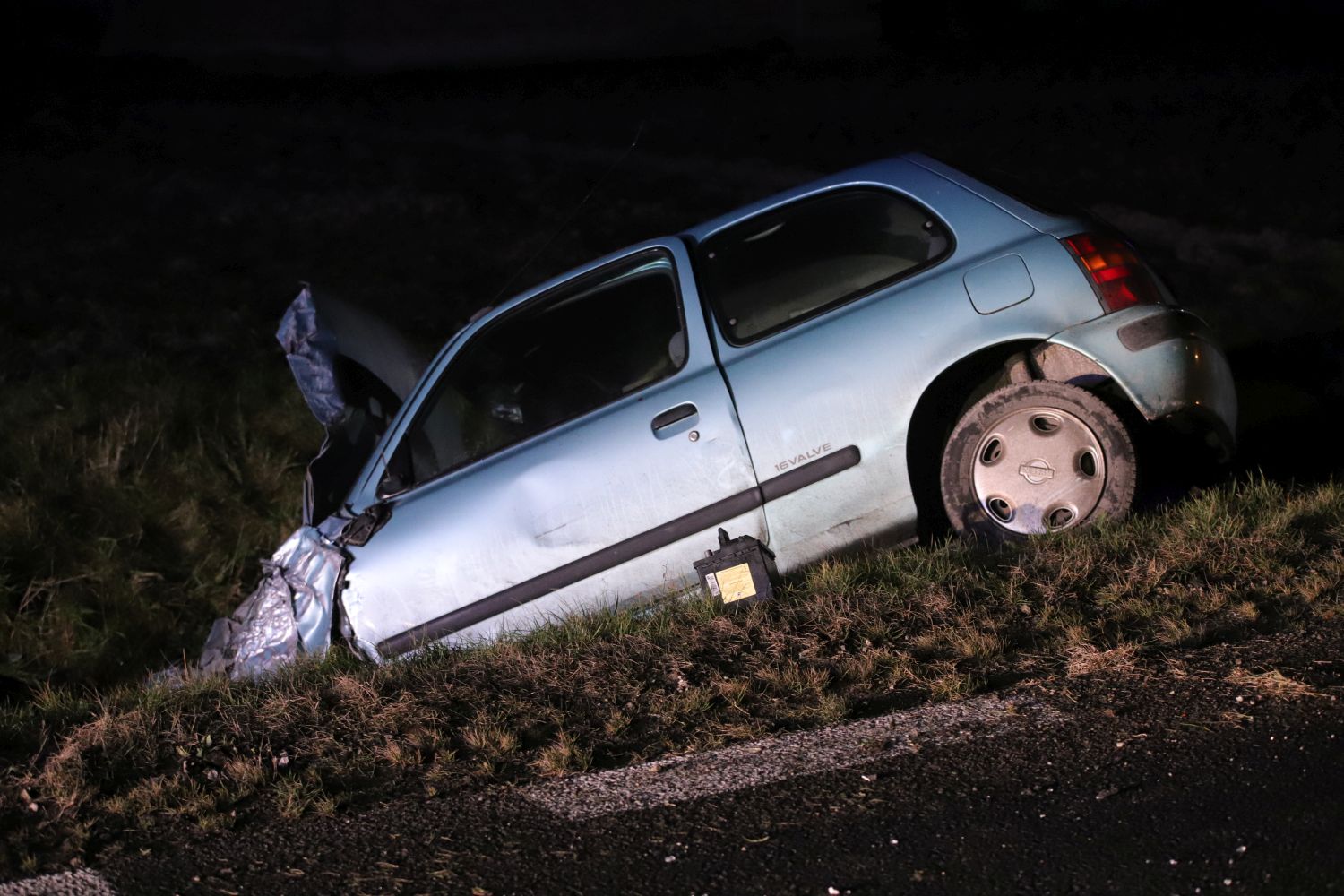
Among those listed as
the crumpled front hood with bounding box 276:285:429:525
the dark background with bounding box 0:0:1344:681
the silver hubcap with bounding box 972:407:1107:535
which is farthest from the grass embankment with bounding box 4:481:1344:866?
the dark background with bounding box 0:0:1344:681

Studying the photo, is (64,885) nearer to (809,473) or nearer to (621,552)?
(621,552)

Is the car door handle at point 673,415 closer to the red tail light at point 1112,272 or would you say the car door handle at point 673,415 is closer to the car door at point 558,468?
the car door at point 558,468

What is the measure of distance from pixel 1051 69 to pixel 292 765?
14.4m

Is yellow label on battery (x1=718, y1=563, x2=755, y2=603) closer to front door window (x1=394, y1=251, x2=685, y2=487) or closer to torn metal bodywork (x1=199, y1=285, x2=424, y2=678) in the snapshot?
front door window (x1=394, y1=251, x2=685, y2=487)

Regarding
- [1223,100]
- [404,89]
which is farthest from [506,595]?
[404,89]

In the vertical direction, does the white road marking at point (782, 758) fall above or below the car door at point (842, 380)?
below

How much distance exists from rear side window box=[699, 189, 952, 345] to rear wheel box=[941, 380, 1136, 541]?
636mm

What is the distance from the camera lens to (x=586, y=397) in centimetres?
589

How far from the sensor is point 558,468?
17.3 feet

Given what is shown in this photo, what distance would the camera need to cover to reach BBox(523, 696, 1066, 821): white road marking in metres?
3.62

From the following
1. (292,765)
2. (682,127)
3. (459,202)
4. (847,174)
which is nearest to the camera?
(292,765)

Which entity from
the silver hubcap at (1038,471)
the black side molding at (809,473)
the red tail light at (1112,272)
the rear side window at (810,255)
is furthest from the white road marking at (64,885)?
the red tail light at (1112,272)

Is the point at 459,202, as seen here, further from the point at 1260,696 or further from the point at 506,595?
the point at 1260,696

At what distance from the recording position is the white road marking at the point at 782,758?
3625 mm
